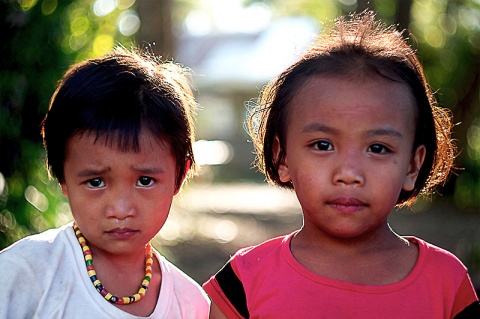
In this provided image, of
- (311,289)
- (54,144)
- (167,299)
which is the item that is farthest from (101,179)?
(311,289)

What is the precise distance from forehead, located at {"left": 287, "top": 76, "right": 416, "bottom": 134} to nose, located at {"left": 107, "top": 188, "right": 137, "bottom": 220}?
0.65 metres

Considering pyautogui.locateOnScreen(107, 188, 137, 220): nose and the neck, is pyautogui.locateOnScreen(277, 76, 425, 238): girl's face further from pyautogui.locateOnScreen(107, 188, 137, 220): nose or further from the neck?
pyautogui.locateOnScreen(107, 188, 137, 220): nose

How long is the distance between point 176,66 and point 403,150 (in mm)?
1065

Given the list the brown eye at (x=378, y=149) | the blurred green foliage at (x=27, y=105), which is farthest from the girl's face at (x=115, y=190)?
the blurred green foliage at (x=27, y=105)

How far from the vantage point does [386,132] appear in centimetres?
262

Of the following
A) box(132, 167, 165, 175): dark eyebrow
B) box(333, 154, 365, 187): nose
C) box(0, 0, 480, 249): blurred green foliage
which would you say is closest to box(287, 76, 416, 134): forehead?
box(333, 154, 365, 187): nose

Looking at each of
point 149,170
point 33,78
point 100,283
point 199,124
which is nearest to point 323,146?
point 149,170

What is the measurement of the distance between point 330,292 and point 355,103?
2.15 ft

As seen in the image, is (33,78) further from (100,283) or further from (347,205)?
(347,205)

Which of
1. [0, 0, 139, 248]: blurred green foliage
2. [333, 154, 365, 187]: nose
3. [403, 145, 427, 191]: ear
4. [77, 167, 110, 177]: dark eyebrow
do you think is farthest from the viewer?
[0, 0, 139, 248]: blurred green foliage

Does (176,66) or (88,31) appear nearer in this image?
(176,66)

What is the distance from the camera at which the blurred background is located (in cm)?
420

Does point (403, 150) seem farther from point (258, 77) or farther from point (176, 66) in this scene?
point (258, 77)

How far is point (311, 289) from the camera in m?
2.66
